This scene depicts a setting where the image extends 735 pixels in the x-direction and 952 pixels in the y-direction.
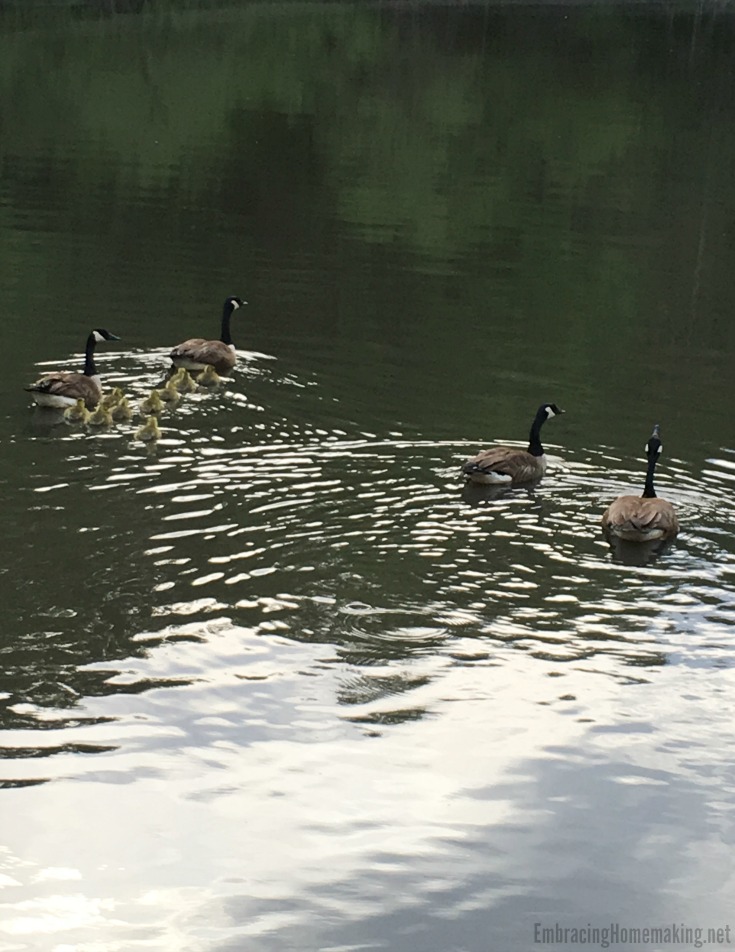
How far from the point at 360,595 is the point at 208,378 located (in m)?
7.56

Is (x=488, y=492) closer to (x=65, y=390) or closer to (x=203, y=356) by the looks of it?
(x=65, y=390)

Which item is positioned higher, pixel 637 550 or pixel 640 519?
pixel 640 519

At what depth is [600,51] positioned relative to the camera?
77.1m

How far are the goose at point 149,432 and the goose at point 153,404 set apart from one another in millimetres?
705

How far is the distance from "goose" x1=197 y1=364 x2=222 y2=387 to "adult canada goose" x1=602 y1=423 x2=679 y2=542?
696 centimetres

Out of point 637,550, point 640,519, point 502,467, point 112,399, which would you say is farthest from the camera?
point 112,399

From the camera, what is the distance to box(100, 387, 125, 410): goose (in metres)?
18.1

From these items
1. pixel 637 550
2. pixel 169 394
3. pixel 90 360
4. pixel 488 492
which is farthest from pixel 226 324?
pixel 637 550

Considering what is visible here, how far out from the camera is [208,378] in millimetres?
20109

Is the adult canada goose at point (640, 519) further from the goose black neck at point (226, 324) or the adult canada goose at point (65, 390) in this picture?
the goose black neck at point (226, 324)

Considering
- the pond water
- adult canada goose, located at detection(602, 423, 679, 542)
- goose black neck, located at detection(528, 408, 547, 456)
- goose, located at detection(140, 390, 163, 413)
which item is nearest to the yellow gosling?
the pond water

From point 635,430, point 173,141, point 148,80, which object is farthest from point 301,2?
point 635,430

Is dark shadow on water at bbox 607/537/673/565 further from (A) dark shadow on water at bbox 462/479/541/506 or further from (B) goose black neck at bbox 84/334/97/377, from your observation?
(B) goose black neck at bbox 84/334/97/377

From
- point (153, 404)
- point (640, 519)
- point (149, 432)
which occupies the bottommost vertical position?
point (640, 519)
